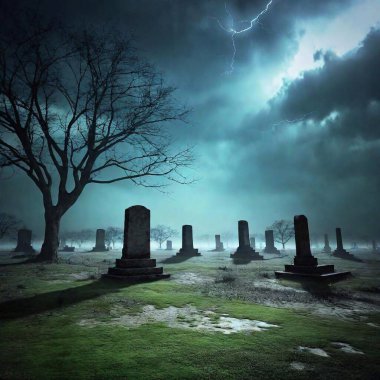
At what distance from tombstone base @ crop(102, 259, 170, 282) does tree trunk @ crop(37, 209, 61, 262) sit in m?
6.50

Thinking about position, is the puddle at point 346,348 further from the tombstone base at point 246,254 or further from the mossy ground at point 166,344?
the tombstone base at point 246,254

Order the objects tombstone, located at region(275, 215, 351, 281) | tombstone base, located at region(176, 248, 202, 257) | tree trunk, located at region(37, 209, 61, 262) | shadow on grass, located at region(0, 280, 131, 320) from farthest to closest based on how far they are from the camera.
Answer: tombstone base, located at region(176, 248, 202, 257), tree trunk, located at region(37, 209, 61, 262), tombstone, located at region(275, 215, 351, 281), shadow on grass, located at region(0, 280, 131, 320)

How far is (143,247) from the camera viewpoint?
33.7ft

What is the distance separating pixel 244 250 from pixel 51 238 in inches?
633

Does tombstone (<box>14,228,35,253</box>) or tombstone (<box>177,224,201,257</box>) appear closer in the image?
tombstone (<box>177,224,201,257</box>)

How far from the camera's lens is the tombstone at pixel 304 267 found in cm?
987

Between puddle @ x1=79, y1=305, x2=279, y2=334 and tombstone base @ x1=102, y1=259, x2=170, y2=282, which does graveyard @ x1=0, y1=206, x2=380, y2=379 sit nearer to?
puddle @ x1=79, y1=305, x2=279, y2=334

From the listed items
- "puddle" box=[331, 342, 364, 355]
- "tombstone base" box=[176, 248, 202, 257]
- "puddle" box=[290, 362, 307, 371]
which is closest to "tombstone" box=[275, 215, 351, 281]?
"puddle" box=[331, 342, 364, 355]

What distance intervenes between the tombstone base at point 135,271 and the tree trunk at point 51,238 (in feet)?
21.3

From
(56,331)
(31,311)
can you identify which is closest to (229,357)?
(56,331)

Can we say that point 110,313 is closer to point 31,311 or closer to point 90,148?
point 31,311

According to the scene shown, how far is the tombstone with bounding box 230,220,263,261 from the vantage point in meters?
23.0

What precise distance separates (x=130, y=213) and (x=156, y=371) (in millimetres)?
8213

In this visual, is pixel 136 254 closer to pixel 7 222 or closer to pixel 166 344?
pixel 166 344
